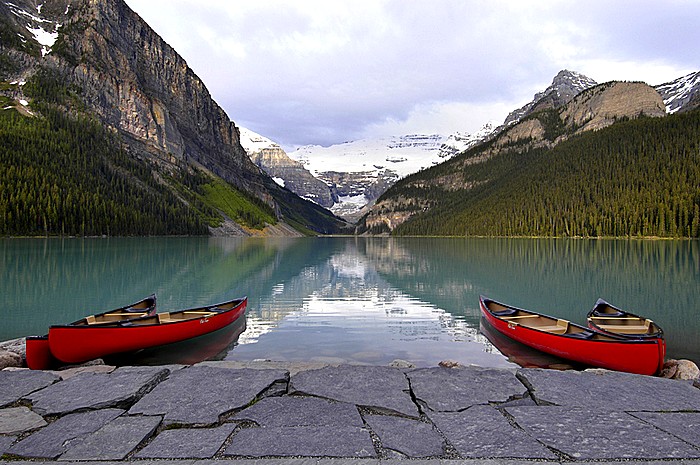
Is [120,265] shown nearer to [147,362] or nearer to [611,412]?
[147,362]

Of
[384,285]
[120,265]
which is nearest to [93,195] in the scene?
[120,265]

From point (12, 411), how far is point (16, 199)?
Result: 135m

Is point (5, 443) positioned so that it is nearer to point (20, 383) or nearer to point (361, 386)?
point (20, 383)

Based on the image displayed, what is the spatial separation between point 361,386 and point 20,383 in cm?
673

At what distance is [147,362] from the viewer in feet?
53.3

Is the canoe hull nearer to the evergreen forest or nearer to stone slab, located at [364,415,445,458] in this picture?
stone slab, located at [364,415,445,458]

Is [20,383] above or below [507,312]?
above

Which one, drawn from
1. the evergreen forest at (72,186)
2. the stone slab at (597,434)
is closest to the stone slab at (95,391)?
the stone slab at (597,434)

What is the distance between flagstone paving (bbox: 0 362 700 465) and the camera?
18.4 feet

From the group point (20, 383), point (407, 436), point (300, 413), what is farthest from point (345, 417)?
point (20, 383)

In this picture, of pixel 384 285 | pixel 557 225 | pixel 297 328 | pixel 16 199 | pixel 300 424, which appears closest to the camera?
pixel 300 424

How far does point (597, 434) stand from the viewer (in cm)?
618

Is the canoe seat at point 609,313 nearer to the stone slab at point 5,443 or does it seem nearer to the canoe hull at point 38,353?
the stone slab at point 5,443

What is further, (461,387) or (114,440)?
(461,387)
